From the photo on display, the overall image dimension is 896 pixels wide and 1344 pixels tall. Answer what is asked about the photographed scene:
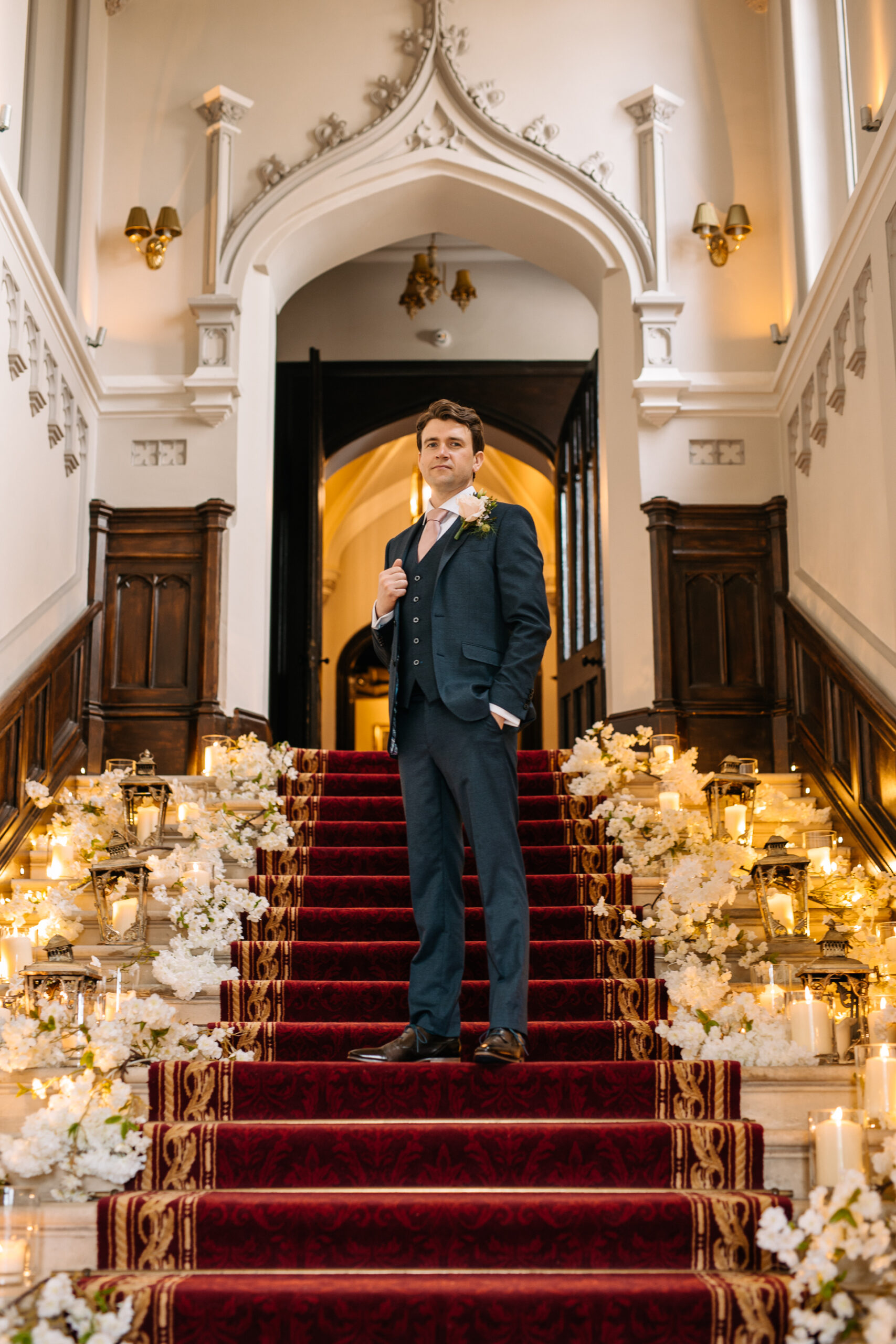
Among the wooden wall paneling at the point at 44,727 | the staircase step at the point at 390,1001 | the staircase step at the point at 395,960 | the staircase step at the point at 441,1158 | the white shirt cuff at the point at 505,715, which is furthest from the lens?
the wooden wall paneling at the point at 44,727

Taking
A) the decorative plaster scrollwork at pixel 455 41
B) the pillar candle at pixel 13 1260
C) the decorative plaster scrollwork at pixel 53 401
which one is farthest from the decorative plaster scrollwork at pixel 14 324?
the pillar candle at pixel 13 1260

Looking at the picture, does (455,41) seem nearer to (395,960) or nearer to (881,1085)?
(395,960)

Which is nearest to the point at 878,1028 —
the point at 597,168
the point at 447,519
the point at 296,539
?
the point at 447,519

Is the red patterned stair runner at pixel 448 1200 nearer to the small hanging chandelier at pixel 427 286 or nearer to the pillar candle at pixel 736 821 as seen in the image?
the pillar candle at pixel 736 821

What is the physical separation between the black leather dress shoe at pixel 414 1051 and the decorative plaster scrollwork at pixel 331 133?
6.12 m

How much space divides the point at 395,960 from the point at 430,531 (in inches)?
55.7

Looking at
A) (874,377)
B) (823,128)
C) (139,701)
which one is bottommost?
(139,701)

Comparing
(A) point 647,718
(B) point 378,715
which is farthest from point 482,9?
(B) point 378,715

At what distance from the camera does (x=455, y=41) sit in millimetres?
7711

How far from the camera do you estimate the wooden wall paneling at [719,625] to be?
23.2 ft

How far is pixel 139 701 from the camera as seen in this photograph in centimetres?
715

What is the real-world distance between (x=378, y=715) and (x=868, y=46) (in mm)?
11088

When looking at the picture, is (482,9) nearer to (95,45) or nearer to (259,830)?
(95,45)

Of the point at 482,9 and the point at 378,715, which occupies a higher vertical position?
the point at 482,9
